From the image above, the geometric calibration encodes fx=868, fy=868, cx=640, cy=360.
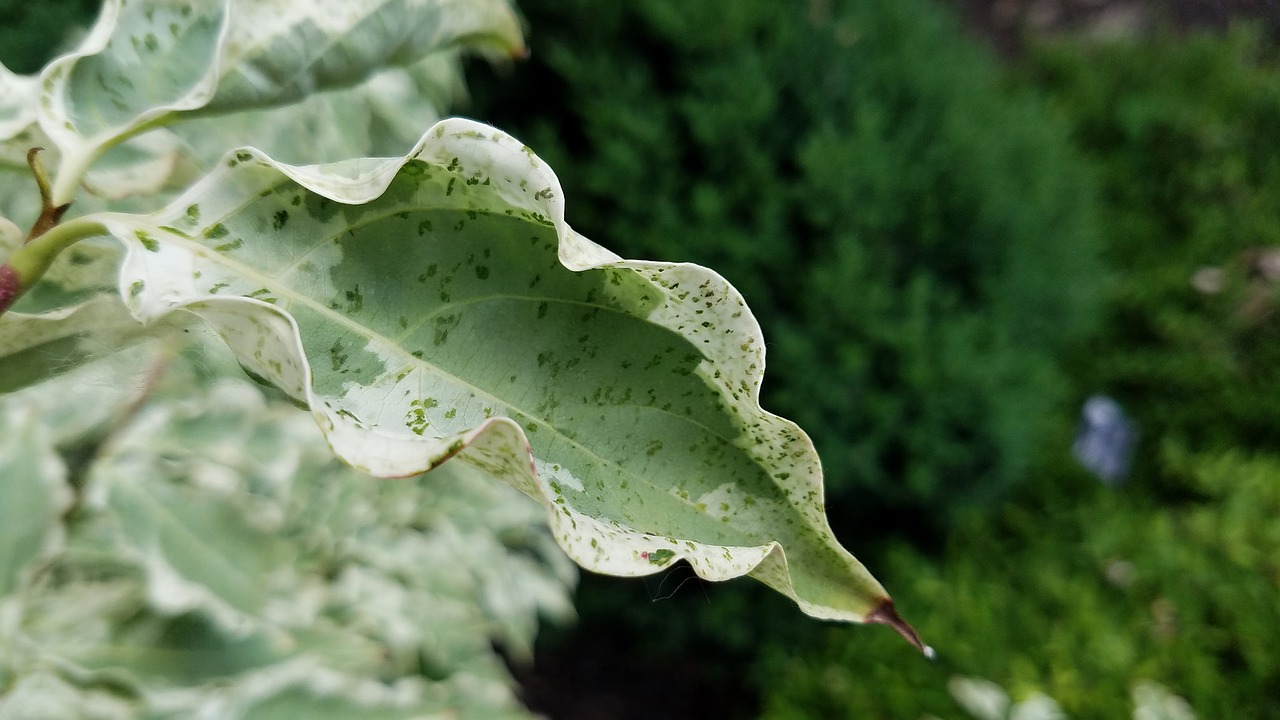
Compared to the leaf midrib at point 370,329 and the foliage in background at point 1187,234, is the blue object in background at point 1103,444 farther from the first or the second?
the leaf midrib at point 370,329

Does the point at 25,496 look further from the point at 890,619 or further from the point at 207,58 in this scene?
the point at 890,619

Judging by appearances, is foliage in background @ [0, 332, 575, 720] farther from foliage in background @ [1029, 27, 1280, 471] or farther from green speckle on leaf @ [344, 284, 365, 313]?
foliage in background @ [1029, 27, 1280, 471]

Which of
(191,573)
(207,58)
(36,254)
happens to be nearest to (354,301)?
(36,254)

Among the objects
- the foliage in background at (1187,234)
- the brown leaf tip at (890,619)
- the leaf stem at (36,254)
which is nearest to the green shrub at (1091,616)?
the foliage in background at (1187,234)

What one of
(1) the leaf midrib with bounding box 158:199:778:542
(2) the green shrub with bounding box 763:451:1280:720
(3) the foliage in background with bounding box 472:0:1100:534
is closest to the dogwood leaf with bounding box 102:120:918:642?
(1) the leaf midrib with bounding box 158:199:778:542

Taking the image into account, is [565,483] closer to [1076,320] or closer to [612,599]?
[612,599]
